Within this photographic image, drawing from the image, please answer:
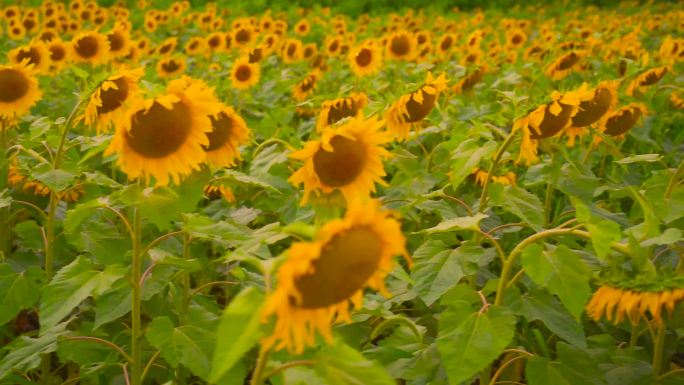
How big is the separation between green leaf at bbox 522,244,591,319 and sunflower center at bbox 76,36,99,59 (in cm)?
310

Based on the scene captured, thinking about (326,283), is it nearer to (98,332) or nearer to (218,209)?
(98,332)

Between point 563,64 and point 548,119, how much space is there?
2.42 m

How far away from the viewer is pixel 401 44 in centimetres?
494

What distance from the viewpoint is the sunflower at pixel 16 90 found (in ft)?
9.07

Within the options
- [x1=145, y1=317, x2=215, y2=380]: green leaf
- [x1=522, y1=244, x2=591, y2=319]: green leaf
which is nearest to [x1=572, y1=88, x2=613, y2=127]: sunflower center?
[x1=522, y1=244, x2=591, y2=319]: green leaf

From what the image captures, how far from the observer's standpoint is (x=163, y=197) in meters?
1.68

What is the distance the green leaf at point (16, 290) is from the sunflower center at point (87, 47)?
2.14m

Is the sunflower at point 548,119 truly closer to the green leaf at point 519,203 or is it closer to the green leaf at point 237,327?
the green leaf at point 519,203

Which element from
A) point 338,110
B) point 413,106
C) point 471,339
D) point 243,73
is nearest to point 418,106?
point 413,106

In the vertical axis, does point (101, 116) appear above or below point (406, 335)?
above

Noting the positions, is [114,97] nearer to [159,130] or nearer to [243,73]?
[159,130]

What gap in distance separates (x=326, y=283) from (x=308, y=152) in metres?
0.66

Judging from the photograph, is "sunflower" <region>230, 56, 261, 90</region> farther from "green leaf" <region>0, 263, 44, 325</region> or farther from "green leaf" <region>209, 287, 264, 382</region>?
"green leaf" <region>209, 287, 264, 382</region>

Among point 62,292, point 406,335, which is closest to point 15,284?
point 62,292
